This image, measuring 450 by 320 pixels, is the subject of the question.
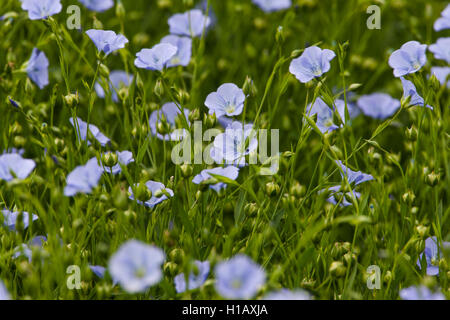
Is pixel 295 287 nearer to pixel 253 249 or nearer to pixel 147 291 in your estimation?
pixel 253 249

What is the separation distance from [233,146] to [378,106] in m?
0.67

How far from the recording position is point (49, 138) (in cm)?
130

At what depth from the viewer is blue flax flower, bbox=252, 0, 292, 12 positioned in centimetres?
204

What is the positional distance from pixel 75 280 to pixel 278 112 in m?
0.94

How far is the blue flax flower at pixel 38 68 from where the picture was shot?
156 centimetres

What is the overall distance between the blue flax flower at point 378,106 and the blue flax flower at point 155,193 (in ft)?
2.58

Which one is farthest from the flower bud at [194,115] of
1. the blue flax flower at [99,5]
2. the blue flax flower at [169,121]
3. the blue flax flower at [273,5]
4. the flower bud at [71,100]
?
the blue flax flower at [273,5]

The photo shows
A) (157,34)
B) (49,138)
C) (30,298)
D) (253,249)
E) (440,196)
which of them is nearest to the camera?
(30,298)

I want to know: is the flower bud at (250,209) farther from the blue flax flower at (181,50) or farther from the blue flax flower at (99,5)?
the blue flax flower at (99,5)

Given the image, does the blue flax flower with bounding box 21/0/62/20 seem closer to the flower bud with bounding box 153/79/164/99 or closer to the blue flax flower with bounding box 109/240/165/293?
the flower bud with bounding box 153/79/164/99

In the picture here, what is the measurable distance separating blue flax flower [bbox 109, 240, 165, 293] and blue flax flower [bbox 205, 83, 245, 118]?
0.52m

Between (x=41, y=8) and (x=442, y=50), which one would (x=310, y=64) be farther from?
(x=41, y=8)

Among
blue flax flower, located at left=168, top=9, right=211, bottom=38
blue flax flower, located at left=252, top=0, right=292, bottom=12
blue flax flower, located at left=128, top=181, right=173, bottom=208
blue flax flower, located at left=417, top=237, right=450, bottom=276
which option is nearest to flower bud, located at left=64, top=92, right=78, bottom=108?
blue flax flower, located at left=128, top=181, right=173, bottom=208

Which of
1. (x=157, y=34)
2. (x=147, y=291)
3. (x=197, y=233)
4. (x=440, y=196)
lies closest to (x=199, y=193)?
(x=197, y=233)
